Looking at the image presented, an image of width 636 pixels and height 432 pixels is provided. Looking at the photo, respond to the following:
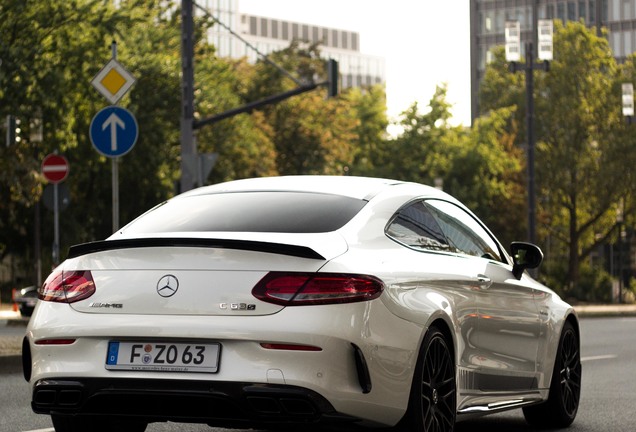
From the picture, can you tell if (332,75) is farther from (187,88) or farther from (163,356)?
(163,356)

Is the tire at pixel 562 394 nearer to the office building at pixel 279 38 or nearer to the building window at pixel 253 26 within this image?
the office building at pixel 279 38

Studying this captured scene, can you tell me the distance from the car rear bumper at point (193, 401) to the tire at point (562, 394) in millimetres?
3367

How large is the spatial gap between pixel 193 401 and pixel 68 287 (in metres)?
0.90

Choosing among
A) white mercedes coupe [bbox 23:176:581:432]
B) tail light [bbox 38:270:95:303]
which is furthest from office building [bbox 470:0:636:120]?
tail light [bbox 38:270:95:303]

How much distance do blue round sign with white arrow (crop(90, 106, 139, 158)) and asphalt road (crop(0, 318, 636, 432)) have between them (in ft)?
12.4

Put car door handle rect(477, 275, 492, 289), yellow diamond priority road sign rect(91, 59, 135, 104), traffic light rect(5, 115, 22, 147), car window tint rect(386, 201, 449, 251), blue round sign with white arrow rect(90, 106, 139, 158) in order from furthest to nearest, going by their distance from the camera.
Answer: traffic light rect(5, 115, 22, 147) < yellow diamond priority road sign rect(91, 59, 135, 104) < blue round sign with white arrow rect(90, 106, 139, 158) < car door handle rect(477, 275, 492, 289) < car window tint rect(386, 201, 449, 251)

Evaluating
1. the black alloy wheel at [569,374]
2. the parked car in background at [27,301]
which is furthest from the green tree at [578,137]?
the black alloy wheel at [569,374]

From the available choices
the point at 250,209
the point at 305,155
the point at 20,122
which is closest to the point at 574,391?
the point at 250,209

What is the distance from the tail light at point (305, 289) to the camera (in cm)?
684

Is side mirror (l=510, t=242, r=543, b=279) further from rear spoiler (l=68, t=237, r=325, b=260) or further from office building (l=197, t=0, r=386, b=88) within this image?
office building (l=197, t=0, r=386, b=88)

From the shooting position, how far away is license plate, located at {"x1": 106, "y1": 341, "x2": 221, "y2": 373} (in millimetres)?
6852

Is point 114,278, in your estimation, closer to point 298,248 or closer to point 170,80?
point 298,248

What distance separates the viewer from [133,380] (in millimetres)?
6926

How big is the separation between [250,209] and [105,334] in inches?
46.2
